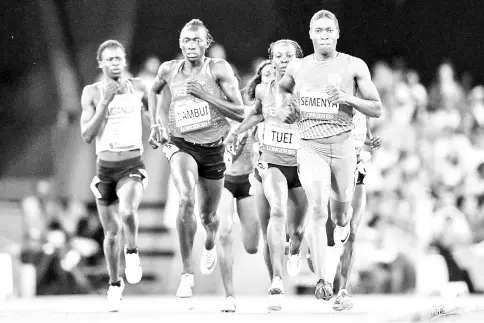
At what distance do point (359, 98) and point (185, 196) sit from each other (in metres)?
1.77

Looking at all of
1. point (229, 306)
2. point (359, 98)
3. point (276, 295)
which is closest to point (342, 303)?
point (276, 295)

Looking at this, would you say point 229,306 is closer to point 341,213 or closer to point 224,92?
point 341,213

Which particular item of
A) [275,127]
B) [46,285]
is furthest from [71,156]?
[275,127]

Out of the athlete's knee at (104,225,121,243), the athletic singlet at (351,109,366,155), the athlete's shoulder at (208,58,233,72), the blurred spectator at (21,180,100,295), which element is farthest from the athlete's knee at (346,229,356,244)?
the blurred spectator at (21,180,100,295)

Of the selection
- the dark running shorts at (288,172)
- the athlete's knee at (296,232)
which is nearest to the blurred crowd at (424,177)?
the athlete's knee at (296,232)

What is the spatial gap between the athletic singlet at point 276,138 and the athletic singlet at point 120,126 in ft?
4.20

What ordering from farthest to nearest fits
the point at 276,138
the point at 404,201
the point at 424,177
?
1. the point at 424,177
2. the point at 404,201
3. the point at 276,138

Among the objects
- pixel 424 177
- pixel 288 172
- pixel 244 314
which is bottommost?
pixel 244 314

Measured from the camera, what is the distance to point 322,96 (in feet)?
26.8

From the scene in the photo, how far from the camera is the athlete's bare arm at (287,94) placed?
27.3 feet

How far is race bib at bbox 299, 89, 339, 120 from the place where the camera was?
8.16 metres

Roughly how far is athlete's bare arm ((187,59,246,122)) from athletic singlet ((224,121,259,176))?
95 cm

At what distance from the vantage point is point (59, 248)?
13.4 meters

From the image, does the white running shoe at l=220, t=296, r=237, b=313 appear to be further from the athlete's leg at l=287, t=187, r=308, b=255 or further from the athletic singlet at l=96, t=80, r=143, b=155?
the athletic singlet at l=96, t=80, r=143, b=155
